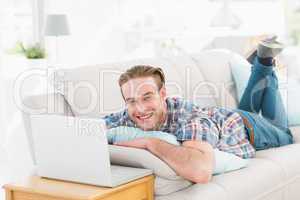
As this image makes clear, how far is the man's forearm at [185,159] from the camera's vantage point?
2.54 meters

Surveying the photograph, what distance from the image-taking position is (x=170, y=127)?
9.50 feet

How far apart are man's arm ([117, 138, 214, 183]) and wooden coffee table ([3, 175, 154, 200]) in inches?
4.2

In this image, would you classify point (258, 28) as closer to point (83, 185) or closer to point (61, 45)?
point (61, 45)

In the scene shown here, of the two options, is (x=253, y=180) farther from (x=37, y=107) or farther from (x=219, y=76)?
(x=219, y=76)

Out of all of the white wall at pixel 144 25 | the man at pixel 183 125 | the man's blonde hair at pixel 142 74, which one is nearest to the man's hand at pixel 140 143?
the man at pixel 183 125

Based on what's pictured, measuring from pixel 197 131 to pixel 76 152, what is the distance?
543 millimetres

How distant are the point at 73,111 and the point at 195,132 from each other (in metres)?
0.78

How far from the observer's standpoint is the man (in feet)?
8.45

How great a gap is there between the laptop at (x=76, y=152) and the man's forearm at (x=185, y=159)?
10 centimetres

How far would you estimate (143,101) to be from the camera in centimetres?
279

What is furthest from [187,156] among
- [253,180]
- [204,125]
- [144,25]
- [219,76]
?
[144,25]

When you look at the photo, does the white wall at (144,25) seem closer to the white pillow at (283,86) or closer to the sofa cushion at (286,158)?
the white pillow at (283,86)

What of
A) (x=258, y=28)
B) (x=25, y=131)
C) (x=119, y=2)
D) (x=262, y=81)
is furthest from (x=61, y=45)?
(x=25, y=131)

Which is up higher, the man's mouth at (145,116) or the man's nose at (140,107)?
the man's nose at (140,107)
